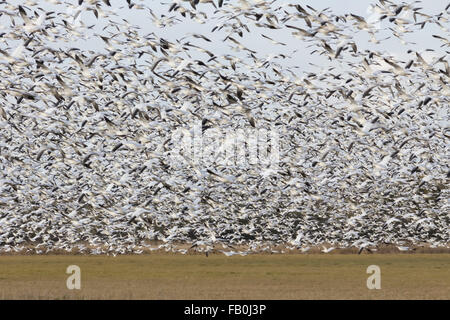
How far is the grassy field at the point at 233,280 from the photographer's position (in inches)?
1615

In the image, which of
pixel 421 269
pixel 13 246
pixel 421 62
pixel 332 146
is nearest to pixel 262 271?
pixel 421 269

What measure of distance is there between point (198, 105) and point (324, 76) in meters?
5.86

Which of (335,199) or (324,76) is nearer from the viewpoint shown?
(324,76)

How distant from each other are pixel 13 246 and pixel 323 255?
38.6 meters

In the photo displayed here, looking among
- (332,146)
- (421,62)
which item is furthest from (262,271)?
(421,62)

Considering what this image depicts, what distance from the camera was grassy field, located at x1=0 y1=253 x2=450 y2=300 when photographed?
4103 cm

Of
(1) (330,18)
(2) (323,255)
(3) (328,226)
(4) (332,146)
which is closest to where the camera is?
(1) (330,18)

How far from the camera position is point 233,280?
52.5 m

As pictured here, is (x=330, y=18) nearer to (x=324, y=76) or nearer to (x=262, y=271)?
(x=324, y=76)
